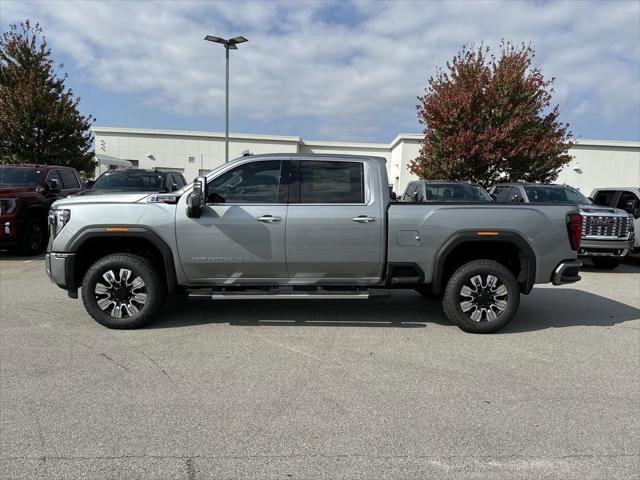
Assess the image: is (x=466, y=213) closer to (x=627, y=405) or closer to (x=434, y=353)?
(x=434, y=353)

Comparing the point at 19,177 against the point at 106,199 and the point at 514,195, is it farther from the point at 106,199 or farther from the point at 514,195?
the point at 514,195

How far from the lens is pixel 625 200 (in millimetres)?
12109

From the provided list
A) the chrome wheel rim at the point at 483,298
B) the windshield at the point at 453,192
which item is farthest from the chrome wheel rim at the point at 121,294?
the windshield at the point at 453,192

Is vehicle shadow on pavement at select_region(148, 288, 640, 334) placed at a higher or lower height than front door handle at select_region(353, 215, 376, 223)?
lower

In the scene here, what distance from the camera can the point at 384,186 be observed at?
5.45m

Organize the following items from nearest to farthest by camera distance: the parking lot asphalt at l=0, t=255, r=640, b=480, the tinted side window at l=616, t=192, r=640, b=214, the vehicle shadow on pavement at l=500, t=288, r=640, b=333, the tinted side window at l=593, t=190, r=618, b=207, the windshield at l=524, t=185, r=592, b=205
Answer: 1. the parking lot asphalt at l=0, t=255, r=640, b=480
2. the vehicle shadow on pavement at l=500, t=288, r=640, b=333
3. the windshield at l=524, t=185, r=592, b=205
4. the tinted side window at l=616, t=192, r=640, b=214
5. the tinted side window at l=593, t=190, r=618, b=207

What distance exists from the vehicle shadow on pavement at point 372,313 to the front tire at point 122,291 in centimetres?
31

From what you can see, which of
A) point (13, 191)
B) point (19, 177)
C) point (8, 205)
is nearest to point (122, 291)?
point (8, 205)

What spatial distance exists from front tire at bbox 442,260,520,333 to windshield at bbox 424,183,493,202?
20.4 ft

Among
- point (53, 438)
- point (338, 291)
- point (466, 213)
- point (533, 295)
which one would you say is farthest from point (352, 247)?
point (533, 295)

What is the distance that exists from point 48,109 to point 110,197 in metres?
13.8

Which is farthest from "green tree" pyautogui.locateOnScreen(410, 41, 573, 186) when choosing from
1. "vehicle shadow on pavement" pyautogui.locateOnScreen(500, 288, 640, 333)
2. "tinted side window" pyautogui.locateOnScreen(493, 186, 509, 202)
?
"vehicle shadow on pavement" pyautogui.locateOnScreen(500, 288, 640, 333)

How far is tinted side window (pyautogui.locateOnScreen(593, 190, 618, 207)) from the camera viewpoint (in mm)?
12581

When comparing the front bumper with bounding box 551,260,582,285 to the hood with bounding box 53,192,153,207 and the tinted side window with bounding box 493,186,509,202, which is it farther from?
the tinted side window with bounding box 493,186,509,202
